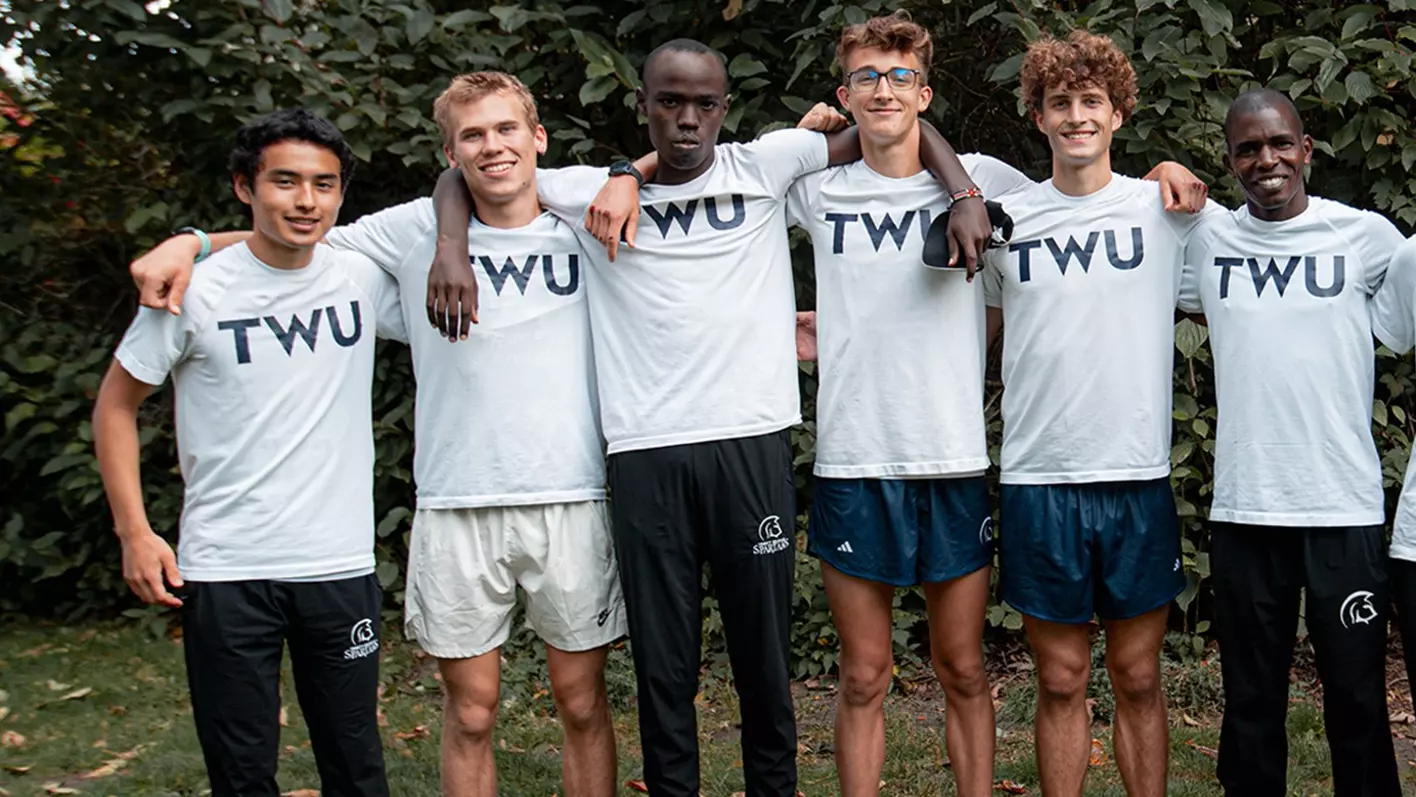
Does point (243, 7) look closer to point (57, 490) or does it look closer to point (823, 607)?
point (57, 490)

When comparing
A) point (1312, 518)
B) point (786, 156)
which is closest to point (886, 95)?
point (786, 156)

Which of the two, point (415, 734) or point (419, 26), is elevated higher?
point (419, 26)

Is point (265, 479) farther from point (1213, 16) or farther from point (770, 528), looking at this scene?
point (1213, 16)

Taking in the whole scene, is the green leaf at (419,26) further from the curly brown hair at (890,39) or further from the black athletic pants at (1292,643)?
the black athletic pants at (1292,643)

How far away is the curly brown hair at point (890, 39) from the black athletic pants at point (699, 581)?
1.07 m

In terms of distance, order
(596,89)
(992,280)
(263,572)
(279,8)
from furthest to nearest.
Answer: (279,8), (596,89), (992,280), (263,572)

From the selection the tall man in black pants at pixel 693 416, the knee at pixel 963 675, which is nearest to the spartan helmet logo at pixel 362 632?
the tall man in black pants at pixel 693 416

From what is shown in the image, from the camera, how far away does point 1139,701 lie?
3.88 meters

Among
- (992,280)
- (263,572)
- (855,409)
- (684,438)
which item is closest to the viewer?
(263,572)

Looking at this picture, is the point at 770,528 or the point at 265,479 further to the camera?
the point at 770,528

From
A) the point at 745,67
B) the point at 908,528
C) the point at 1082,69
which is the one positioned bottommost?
the point at 908,528

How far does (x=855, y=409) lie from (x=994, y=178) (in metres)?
0.79

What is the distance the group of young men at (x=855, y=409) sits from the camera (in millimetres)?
3596

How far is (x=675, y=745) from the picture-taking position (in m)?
3.81
